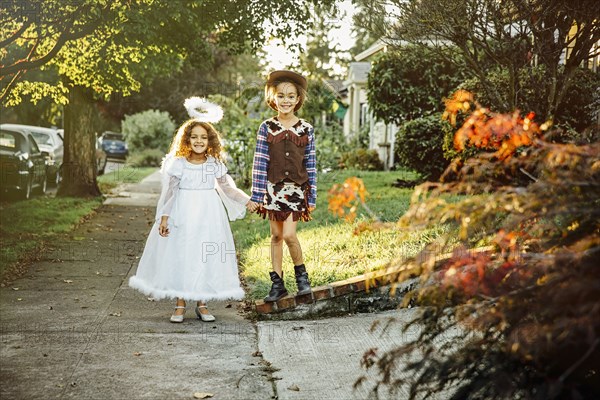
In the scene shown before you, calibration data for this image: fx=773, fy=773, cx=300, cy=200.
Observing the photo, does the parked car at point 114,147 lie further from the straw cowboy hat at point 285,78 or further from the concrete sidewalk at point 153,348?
the straw cowboy hat at point 285,78

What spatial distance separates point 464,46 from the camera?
881 cm

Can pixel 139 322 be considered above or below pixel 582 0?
below

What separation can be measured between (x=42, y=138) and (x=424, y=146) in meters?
11.5

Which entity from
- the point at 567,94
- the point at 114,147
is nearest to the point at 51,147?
the point at 567,94

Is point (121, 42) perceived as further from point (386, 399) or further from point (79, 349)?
point (386, 399)

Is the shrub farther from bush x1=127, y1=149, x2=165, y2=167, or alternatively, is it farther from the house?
bush x1=127, y1=149, x2=165, y2=167

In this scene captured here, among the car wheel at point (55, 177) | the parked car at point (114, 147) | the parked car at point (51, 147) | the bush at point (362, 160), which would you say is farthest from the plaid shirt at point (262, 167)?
the parked car at point (114, 147)

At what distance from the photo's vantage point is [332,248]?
8.59 metres

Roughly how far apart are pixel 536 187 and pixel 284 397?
2.05m

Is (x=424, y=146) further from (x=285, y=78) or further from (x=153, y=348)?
(x=153, y=348)

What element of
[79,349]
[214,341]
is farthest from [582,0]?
[79,349]

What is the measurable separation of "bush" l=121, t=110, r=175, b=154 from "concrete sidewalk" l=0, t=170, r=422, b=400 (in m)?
31.0

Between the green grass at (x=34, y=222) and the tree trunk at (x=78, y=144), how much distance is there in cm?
54

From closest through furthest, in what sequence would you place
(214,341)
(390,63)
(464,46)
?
(214,341)
(464,46)
(390,63)
